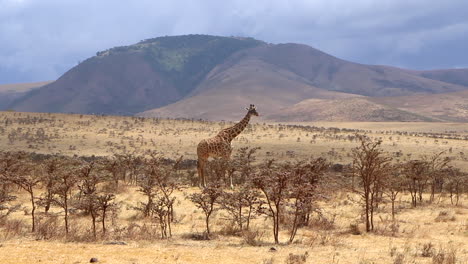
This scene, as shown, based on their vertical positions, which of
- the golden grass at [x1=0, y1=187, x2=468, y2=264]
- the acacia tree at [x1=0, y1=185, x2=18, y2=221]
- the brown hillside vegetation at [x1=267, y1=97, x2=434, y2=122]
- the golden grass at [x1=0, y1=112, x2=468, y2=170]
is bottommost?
the golden grass at [x1=0, y1=187, x2=468, y2=264]

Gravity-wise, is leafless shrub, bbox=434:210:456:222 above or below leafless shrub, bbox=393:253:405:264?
below

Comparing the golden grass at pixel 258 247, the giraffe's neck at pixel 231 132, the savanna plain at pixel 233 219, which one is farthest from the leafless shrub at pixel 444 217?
the giraffe's neck at pixel 231 132

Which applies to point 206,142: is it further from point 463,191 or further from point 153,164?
point 463,191

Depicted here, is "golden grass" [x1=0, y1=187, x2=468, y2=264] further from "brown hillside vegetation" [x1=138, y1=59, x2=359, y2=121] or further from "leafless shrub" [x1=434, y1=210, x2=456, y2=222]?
"brown hillside vegetation" [x1=138, y1=59, x2=359, y2=121]

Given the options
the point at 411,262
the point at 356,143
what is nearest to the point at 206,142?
the point at 411,262

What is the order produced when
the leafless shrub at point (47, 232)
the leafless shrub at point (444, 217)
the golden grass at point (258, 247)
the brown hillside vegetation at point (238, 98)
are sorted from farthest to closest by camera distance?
1. the brown hillside vegetation at point (238, 98)
2. the leafless shrub at point (444, 217)
3. the leafless shrub at point (47, 232)
4. the golden grass at point (258, 247)

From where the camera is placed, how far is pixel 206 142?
78.9 feet

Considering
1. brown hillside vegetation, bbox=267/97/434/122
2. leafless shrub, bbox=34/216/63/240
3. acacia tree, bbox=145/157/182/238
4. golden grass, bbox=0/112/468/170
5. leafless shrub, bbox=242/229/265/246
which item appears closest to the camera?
leafless shrub, bbox=34/216/63/240

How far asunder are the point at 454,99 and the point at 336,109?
41.0 m

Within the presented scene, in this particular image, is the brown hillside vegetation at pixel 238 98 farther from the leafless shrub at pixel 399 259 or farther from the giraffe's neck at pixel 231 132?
the leafless shrub at pixel 399 259

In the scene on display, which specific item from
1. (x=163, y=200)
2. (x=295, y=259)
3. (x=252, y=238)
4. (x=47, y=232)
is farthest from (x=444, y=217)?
(x=47, y=232)

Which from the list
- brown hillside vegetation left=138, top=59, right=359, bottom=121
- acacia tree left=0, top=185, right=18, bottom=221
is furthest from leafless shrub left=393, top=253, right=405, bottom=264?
brown hillside vegetation left=138, top=59, right=359, bottom=121

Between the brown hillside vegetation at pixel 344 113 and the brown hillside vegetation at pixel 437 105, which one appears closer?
the brown hillside vegetation at pixel 344 113

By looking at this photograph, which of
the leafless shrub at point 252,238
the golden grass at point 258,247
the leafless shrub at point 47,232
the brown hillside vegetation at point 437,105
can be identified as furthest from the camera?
the brown hillside vegetation at point 437,105
